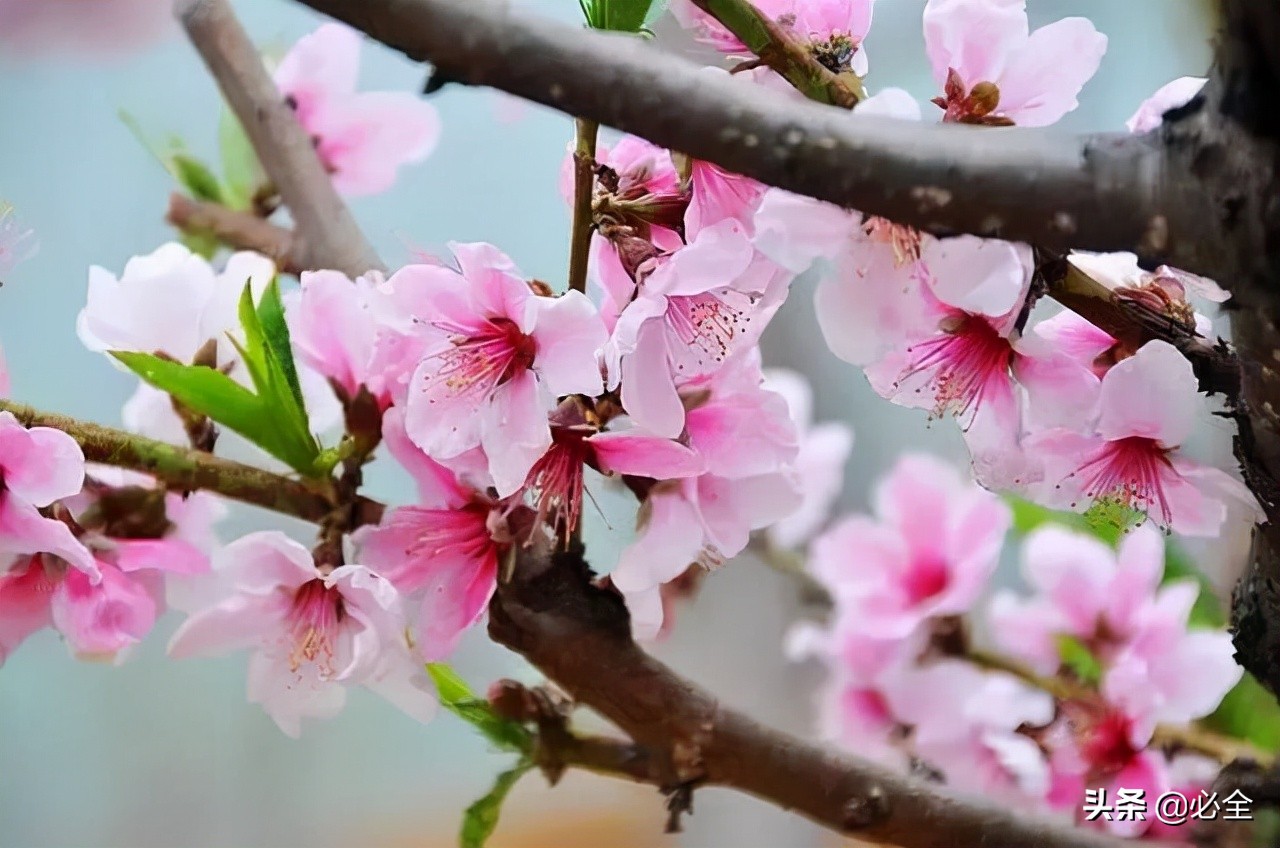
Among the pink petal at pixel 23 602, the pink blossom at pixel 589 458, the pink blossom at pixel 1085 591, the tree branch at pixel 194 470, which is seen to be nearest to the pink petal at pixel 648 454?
the pink blossom at pixel 589 458

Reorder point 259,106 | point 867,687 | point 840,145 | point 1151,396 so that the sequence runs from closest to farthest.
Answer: point 840,145, point 1151,396, point 259,106, point 867,687

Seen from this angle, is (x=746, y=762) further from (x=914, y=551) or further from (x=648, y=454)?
(x=914, y=551)

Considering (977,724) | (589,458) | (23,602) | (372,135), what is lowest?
(23,602)

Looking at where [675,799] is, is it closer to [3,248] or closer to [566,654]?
[566,654]

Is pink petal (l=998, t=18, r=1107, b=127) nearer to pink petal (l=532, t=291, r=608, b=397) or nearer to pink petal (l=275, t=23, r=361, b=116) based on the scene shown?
pink petal (l=532, t=291, r=608, b=397)

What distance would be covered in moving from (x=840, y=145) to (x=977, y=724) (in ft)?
1.74

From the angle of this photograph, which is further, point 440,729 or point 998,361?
point 440,729

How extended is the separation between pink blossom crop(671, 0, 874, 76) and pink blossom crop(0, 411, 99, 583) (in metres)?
0.24

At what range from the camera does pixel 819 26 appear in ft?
1.09

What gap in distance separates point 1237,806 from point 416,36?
458 millimetres

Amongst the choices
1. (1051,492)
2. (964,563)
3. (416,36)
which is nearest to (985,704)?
(964,563)

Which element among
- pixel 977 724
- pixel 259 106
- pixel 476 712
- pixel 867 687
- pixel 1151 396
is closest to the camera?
pixel 1151 396

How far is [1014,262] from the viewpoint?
28 cm

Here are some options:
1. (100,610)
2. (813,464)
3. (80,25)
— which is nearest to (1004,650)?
(813,464)
